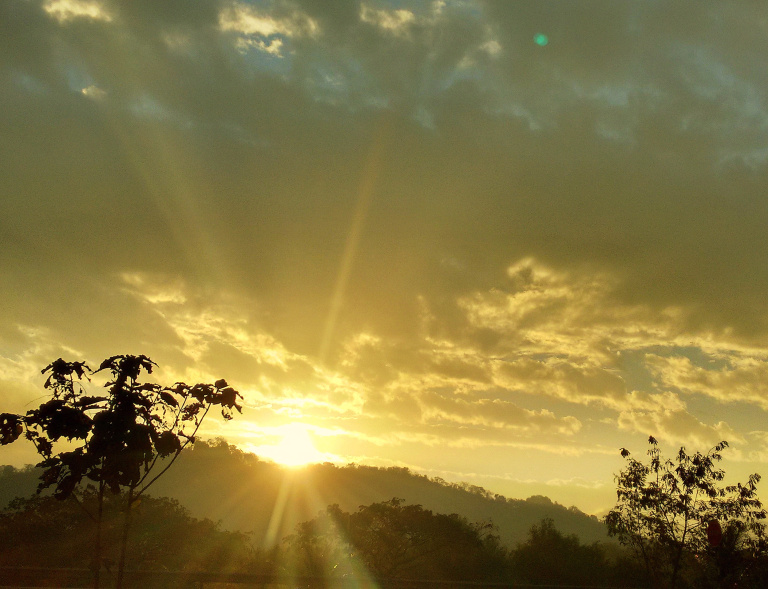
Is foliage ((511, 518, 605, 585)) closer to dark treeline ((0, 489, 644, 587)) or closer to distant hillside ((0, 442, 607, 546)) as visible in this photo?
dark treeline ((0, 489, 644, 587))

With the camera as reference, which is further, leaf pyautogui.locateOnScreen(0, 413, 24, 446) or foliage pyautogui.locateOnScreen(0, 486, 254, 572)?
foliage pyautogui.locateOnScreen(0, 486, 254, 572)

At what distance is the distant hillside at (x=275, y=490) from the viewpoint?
96.6 metres

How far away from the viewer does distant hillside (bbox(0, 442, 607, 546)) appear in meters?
96.6

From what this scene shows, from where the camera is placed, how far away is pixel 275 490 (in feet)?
360

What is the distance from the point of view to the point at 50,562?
23438mm

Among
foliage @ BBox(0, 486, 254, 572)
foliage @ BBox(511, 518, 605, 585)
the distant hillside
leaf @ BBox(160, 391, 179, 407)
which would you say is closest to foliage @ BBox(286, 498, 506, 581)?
foliage @ BBox(511, 518, 605, 585)

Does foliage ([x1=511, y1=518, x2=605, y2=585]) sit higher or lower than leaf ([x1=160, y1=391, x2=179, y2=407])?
lower

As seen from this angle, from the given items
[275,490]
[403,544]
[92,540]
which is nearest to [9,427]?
[92,540]

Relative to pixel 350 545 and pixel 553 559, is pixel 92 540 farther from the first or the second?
pixel 553 559

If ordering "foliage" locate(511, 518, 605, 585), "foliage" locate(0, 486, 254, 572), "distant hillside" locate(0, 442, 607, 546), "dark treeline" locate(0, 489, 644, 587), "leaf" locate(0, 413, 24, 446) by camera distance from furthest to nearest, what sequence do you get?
"distant hillside" locate(0, 442, 607, 546)
"foliage" locate(511, 518, 605, 585)
"dark treeline" locate(0, 489, 644, 587)
"foliage" locate(0, 486, 254, 572)
"leaf" locate(0, 413, 24, 446)

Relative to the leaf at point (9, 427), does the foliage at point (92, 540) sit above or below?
below

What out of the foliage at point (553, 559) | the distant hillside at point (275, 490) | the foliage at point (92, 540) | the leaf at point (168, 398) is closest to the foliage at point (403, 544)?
the foliage at point (553, 559)

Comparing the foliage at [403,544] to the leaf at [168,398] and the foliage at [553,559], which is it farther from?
the leaf at [168,398]

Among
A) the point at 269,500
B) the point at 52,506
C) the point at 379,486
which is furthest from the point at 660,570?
the point at 379,486
